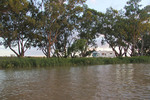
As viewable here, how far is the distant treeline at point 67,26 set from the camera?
3484 centimetres

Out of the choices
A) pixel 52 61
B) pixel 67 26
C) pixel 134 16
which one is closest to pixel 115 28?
pixel 134 16

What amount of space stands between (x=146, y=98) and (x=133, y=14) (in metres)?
43.0

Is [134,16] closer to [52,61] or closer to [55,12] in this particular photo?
[55,12]

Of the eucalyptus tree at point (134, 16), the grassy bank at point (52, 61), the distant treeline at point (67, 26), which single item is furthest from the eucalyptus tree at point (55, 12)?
the eucalyptus tree at point (134, 16)

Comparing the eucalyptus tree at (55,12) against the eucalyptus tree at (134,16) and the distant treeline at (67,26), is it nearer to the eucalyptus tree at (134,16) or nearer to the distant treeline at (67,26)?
the distant treeline at (67,26)

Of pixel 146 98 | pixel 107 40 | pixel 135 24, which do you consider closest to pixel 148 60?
pixel 135 24

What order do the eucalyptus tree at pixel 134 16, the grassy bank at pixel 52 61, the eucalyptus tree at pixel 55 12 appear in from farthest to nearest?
the eucalyptus tree at pixel 134 16 < the eucalyptus tree at pixel 55 12 < the grassy bank at pixel 52 61

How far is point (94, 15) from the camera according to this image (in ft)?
156

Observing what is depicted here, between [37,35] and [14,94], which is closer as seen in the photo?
[14,94]

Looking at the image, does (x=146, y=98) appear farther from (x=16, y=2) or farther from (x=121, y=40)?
(x=121, y=40)

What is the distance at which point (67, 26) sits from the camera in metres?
40.3

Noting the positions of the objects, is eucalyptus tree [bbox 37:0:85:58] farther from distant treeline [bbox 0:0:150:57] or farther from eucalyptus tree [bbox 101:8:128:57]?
eucalyptus tree [bbox 101:8:128:57]

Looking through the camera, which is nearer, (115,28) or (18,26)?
(18,26)

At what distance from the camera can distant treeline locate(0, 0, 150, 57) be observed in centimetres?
3484
